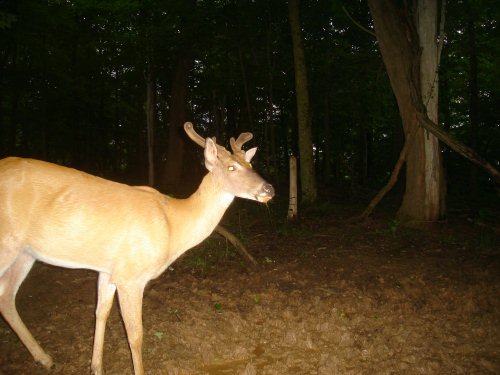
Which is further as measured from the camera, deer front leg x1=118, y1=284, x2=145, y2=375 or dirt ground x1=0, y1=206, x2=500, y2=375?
dirt ground x1=0, y1=206, x2=500, y2=375

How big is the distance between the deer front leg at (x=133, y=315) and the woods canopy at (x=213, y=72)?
7.97m

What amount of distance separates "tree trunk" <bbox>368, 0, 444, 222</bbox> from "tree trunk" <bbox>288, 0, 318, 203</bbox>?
9.23 feet

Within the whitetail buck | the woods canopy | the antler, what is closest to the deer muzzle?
the antler

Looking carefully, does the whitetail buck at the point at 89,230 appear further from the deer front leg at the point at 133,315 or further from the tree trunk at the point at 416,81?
the tree trunk at the point at 416,81

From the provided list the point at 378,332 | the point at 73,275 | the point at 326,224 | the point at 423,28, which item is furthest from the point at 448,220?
the point at 73,275

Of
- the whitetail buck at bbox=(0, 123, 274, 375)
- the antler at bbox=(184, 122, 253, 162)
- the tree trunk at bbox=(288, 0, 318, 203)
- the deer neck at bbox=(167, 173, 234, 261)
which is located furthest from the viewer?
the tree trunk at bbox=(288, 0, 318, 203)

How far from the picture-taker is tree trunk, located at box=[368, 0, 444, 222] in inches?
358

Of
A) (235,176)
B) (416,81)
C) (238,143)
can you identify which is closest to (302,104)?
(416,81)

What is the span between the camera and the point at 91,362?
4051 millimetres

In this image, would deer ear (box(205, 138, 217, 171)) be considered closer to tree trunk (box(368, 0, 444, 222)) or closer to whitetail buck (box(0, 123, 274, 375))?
whitetail buck (box(0, 123, 274, 375))

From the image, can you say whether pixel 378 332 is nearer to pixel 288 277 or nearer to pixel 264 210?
pixel 288 277

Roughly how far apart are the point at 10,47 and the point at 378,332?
21.3 m

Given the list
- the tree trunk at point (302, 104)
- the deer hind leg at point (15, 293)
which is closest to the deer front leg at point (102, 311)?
the deer hind leg at point (15, 293)

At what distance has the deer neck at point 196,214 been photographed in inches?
162
